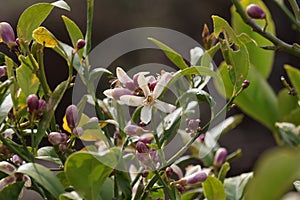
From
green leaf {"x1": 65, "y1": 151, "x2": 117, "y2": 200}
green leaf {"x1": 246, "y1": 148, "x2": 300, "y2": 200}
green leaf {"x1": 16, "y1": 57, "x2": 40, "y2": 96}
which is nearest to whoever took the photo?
green leaf {"x1": 246, "y1": 148, "x2": 300, "y2": 200}

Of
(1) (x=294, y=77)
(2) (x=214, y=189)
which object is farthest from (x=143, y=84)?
(1) (x=294, y=77)

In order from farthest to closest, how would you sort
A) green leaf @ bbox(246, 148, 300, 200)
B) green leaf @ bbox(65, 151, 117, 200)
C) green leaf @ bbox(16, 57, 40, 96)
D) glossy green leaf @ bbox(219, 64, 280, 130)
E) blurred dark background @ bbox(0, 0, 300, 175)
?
blurred dark background @ bbox(0, 0, 300, 175), glossy green leaf @ bbox(219, 64, 280, 130), green leaf @ bbox(16, 57, 40, 96), green leaf @ bbox(65, 151, 117, 200), green leaf @ bbox(246, 148, 300, 200)

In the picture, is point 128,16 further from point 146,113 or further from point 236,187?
point 146,113

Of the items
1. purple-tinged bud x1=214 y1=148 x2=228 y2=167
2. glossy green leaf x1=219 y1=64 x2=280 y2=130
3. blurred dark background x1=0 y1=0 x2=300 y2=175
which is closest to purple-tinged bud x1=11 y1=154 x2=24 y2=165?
purple-tinged bud x1=214 y1=148 x2=228 y2=167

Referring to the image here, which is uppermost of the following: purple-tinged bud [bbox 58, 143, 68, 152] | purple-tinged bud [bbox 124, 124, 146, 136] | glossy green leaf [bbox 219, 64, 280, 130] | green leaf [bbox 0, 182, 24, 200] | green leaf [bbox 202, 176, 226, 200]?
purple-tinged bud [bbox 124, 124, 146, 136]

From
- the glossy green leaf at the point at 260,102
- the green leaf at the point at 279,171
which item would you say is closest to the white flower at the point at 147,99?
the green leaf at the point at 279,171

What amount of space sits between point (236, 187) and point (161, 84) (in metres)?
0.19

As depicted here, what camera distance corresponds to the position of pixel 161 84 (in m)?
0.55

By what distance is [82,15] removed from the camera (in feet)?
10.4

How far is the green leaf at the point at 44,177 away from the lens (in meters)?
0.48

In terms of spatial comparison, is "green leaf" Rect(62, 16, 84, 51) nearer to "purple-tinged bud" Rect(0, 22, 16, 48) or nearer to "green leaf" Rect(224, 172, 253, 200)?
"purple-tinged bud" Rect(0, 22, 16, 48)

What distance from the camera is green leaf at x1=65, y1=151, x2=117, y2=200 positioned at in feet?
1.54

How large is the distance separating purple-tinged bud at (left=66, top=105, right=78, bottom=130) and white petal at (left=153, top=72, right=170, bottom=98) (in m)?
0.07

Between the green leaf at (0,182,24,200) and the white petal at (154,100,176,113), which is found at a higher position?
the white petal at (154,100,176,113)
